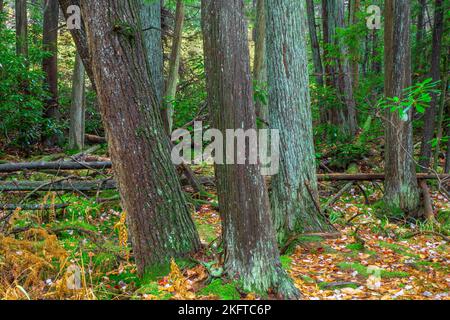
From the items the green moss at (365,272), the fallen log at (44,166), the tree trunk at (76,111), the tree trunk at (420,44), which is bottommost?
the green moss at (365,272)

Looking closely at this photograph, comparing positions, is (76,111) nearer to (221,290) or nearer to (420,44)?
(420,44)

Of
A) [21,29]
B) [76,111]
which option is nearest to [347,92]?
[76,111]

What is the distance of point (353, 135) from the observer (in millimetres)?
12180

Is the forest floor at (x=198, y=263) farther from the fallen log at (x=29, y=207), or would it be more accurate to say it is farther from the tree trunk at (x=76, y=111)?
the tree trunk at (x=76, y=111)

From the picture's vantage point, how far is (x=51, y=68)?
13961 millimetres

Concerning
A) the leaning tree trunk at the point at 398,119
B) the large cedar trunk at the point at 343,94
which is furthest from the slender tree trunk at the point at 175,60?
the leaning tree trunk at the point at 398,119

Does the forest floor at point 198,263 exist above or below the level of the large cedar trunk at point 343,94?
below

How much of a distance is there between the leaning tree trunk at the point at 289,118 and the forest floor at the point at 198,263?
1.20ft

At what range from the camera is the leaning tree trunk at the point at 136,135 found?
13.0ft

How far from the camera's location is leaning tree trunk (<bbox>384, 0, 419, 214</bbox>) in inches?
290

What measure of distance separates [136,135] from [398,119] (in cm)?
508

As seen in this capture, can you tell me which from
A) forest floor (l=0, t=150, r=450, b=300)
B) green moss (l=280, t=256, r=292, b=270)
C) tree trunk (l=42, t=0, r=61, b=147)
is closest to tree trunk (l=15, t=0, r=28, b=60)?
tree trunk (l=42, t=0, r=61, b=147)

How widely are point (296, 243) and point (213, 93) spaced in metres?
2.83
